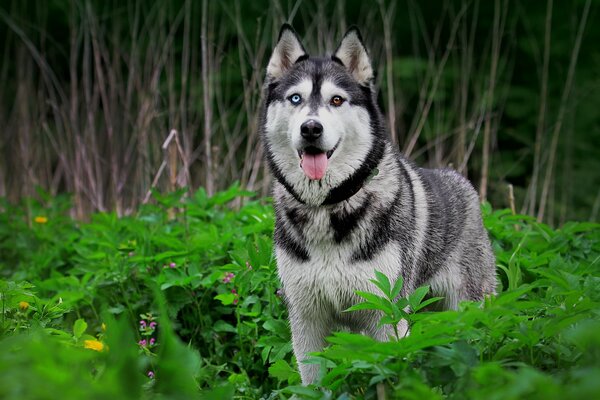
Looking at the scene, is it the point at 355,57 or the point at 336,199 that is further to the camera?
the point at 355,57

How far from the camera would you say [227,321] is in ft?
12.8

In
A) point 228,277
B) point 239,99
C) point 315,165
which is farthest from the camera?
point 239,99

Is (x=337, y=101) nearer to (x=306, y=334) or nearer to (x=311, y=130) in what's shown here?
(x=311, y=130)

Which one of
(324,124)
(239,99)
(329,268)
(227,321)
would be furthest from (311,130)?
(239,99)

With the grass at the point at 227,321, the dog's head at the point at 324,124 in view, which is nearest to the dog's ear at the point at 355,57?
the dog's head at the point at 324,124

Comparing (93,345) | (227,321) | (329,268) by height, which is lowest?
(227,321)

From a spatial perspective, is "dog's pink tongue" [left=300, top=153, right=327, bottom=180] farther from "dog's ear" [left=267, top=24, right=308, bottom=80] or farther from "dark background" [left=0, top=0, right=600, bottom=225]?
"dark background" [left=0, top=0, right=600, bottom=225]

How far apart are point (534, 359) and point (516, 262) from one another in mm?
1473

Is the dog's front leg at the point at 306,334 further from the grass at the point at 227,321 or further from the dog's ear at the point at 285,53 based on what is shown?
the dog's ear at the point at 285,53

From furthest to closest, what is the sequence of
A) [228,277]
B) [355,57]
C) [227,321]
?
[227,321] < [228,277] < [355,57]

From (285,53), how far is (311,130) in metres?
0.67

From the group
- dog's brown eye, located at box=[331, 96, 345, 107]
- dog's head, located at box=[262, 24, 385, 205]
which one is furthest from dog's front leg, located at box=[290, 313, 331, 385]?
dog's brown eye, located at box=[331, 96, 345, 107]

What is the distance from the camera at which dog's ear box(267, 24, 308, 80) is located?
10.5ft

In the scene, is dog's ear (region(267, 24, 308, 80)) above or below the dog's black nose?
above
